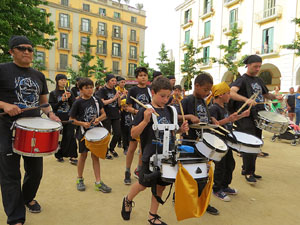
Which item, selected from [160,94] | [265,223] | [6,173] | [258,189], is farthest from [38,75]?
[258,189]

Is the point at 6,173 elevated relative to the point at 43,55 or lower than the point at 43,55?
lower

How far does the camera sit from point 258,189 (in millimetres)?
3881

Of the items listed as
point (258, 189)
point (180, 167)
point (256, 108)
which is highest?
point (256, 108)

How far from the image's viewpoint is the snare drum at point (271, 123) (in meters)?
3.70

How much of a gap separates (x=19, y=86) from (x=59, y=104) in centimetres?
279

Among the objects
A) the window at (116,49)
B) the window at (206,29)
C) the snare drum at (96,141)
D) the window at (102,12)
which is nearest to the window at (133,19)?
the window at (102,12)

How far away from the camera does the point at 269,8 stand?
20484mm

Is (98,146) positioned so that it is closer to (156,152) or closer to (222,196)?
(156,152)

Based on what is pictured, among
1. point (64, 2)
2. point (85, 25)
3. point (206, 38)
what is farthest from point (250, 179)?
point (64, 2)

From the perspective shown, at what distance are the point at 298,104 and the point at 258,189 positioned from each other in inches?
305

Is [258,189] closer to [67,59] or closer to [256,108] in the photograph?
[256,108]

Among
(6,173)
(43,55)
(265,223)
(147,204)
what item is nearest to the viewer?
(6,173)

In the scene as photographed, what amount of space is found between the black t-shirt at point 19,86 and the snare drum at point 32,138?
0.71ft

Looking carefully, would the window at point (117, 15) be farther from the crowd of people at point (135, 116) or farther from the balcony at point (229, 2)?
the crowd of people at point (135, 116)
